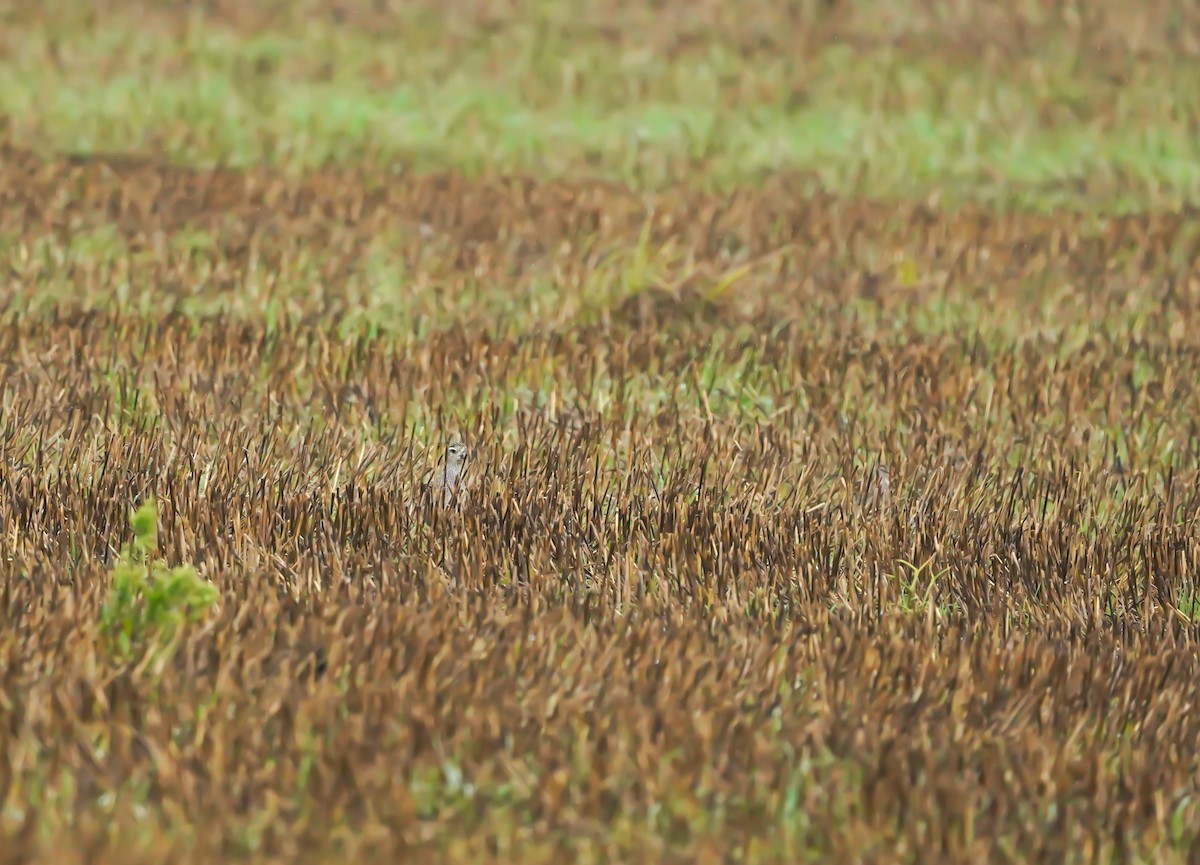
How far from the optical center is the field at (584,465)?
328 centimetres

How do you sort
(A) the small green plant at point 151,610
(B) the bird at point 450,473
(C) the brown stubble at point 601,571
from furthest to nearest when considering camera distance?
(B) the bird at point 450,473 < (A) the small green plant at point 151,610 < (C) the brown stubble at point 601,571

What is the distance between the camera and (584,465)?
239 inches

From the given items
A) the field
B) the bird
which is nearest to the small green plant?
the field

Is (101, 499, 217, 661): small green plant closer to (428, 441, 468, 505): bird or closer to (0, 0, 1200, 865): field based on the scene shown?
(0, 0, 1200, 865): field

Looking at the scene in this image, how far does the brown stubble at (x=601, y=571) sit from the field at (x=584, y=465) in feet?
0.05

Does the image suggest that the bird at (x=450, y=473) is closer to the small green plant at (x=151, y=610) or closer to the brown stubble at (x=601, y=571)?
the brown stubble at (x=601, y=571)

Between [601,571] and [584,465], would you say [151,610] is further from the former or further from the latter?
Result: [584,465]

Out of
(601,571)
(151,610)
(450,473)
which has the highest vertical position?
(151,610)

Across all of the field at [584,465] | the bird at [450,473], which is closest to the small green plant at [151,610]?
the field at [584,465]

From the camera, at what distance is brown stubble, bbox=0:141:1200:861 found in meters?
3.24

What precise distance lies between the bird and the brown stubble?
65mm

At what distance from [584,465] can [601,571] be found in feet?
3.84

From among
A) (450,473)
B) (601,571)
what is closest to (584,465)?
(450,473)

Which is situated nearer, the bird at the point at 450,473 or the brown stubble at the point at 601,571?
the brown stubble at the point at 601,571
